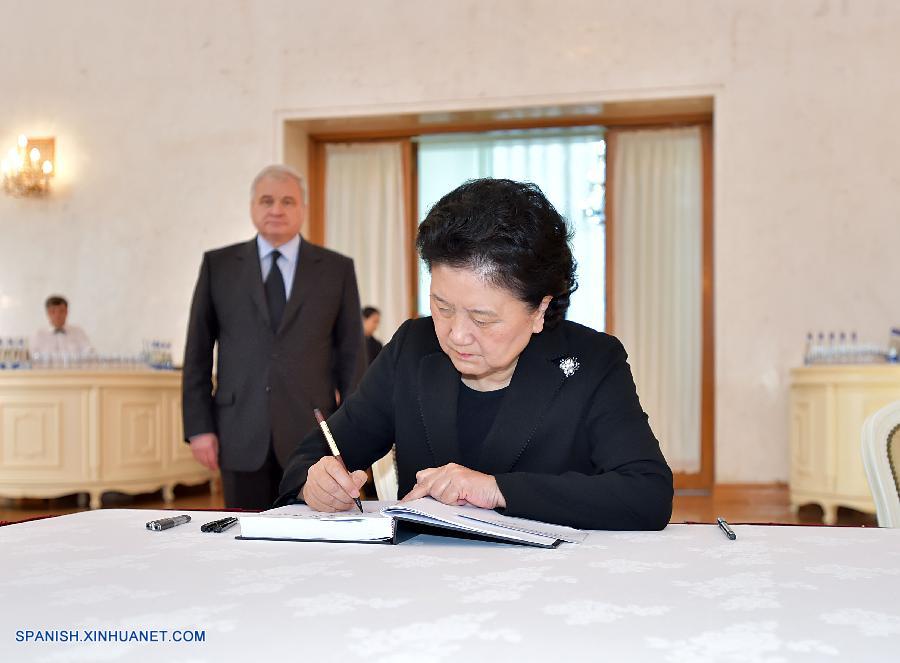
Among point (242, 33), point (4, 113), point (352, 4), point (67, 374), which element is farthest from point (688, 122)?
point (4, 113)

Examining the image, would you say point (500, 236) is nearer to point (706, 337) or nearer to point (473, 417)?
point (473, 417)

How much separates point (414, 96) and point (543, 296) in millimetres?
6734

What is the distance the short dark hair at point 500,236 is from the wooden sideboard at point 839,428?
16.8ft

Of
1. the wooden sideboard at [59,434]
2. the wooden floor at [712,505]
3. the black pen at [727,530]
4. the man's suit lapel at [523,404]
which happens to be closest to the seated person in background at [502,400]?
the man's suit lapel at [523,404]

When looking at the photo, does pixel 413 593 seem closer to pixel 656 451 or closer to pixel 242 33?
pixel 656 451

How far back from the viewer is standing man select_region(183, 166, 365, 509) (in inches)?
154

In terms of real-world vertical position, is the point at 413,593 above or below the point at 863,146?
below

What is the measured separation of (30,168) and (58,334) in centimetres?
166

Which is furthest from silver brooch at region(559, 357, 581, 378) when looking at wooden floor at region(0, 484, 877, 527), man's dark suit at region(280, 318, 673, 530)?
wooden floor at region(0, 484, 877, 527)

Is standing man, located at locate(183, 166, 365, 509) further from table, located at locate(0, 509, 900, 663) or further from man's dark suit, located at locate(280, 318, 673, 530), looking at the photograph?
table, located at locate(0, 509, 900, 663)

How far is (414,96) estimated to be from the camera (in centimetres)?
845

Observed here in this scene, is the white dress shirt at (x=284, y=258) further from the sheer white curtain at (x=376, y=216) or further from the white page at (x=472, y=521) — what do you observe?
the sheer white curtain at (x=376, y=216)

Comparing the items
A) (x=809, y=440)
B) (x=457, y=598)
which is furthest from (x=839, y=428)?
(x=457, y=598)

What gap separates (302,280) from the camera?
→ 13.3ft
